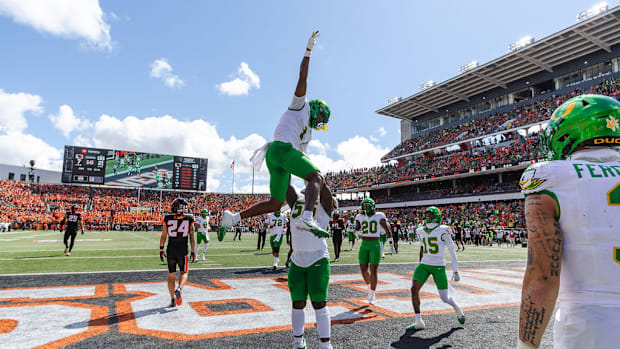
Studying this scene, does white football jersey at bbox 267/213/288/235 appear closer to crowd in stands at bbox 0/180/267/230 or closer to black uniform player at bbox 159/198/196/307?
black uniform player at bbox 159/198/196/307

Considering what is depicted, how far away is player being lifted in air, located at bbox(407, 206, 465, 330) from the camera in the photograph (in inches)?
218

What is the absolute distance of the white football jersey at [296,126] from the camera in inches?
151

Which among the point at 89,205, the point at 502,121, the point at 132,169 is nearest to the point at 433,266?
the point at 502,121

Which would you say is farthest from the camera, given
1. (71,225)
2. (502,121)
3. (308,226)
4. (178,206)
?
(502,121)

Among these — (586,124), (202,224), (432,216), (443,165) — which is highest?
(443,165)

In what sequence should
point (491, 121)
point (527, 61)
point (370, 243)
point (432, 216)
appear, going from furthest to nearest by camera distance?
point (491, 121) < point (527, 61) < point (370, 243) < point (432, 216)

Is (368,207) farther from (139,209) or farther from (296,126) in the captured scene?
(139,209)

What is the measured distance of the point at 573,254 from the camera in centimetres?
149

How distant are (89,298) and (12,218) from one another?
47.2m

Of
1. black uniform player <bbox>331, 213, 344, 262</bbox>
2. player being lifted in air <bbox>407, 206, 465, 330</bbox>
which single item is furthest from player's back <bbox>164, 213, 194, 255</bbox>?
black uniform player <bbox>331, 213, 344, 262</bbox>

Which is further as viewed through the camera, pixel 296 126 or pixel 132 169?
pixel 132 169

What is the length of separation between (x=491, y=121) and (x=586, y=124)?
5388 cm

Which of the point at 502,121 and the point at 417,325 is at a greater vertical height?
the point at 502,121

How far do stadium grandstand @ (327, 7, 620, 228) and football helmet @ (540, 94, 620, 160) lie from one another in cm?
3698
